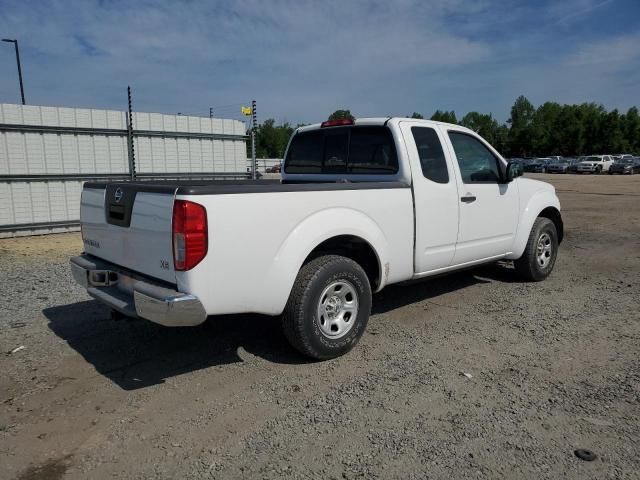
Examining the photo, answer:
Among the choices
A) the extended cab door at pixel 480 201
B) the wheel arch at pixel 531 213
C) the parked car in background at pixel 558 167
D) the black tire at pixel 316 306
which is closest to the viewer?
the black tire at pixel 316 306

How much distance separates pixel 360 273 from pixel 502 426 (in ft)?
5.04

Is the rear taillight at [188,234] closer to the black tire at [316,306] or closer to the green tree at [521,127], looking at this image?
the black tire at [316,306]

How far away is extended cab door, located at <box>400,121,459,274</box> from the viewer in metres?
4.69

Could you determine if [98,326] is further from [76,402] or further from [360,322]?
[360,322]

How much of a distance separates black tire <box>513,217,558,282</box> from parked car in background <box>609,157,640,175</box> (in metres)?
Answer: 46.7

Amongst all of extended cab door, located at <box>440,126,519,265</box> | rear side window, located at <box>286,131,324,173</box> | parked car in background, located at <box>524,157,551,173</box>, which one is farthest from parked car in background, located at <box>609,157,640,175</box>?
rear side window, located at <box>286,131,324,173</box>

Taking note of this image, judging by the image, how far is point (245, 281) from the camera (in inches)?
136

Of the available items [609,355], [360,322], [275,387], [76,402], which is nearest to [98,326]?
[76,402]

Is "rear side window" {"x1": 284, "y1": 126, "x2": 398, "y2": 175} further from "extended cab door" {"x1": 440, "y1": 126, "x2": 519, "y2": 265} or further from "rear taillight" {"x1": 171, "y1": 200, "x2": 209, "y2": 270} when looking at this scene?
"rear taillight" {"x1": 171, "y1": 200, "x2": 209, "y2": 270}

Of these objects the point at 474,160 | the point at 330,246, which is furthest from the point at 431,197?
the point at 330,246

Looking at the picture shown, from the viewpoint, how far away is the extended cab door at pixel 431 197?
15.4 feet

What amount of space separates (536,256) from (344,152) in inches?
110

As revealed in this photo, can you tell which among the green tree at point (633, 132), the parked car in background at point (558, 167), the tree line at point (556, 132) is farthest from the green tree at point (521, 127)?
the parked car in background at point (558, 167)

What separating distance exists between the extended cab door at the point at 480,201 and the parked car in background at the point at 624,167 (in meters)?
47.7
